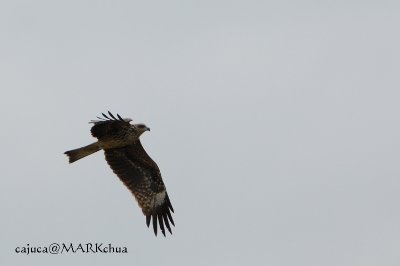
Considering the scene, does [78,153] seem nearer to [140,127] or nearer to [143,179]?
[140,127]

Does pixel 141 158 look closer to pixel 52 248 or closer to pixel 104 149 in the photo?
pixel 104 149

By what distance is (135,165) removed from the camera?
1449 centimetres

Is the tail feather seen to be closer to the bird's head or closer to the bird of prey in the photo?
the bird of prey

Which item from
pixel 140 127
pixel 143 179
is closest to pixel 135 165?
pixel 143 179

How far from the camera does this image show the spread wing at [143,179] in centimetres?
1426

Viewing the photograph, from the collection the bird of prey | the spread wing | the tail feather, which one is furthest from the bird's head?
the tail feather

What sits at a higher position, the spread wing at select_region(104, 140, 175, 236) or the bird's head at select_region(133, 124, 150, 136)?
the bird's head at select_region(133, 124, 150, 136)

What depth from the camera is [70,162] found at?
523 inches

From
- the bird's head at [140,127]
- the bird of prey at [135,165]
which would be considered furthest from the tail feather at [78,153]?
the bird's head at [140,127]

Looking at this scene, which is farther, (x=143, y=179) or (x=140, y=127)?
(x=143, y=179)

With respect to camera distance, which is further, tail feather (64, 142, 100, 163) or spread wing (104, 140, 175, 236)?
spread wing (104, 140, 175, 236)

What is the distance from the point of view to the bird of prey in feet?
43.8

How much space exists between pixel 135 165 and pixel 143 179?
0.35 meters

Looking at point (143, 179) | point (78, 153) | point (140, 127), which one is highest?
point (140, 127)
